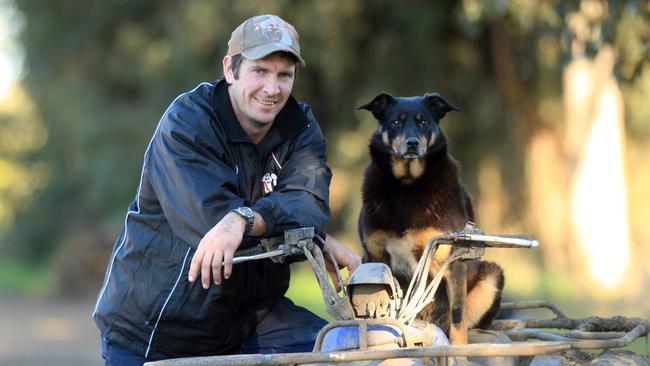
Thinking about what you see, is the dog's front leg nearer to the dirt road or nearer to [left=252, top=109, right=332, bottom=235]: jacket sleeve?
[left=252, top=109, right=332, bottom=235]: jacket sleeve

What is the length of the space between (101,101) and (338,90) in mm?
5294

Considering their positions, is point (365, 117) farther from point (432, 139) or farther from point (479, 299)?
point (479, 299)

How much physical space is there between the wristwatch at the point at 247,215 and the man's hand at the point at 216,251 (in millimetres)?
68

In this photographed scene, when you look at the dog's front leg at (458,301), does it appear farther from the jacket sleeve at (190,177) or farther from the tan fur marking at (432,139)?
the jacket sleeve at (190,177)

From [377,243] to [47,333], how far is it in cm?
1058

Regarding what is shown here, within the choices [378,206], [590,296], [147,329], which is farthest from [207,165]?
[590,296]

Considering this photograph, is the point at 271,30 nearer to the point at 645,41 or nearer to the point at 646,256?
the point at 645,41

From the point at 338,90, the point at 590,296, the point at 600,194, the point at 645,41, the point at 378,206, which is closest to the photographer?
the point at 378,206

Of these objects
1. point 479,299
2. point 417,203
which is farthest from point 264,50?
point 479,299

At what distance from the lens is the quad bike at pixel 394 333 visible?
3.48m

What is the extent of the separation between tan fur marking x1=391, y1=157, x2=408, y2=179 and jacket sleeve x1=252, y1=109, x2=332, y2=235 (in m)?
0.99

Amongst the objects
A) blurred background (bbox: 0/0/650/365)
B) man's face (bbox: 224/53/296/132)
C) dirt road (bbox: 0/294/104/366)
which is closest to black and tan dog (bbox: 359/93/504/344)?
man's face (bbox: 224/53/296/132)

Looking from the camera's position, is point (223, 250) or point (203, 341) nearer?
point (223, 250)

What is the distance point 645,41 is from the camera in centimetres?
884
